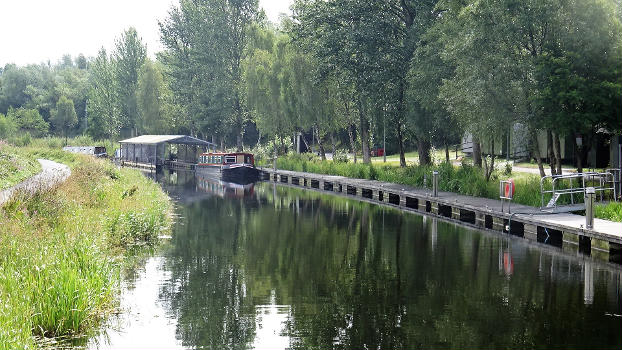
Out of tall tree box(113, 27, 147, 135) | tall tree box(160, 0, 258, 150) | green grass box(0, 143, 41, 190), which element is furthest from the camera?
tall tree box(113, 27, 147, 135)

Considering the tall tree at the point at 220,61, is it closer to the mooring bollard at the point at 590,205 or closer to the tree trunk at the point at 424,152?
the tree trunk at the point at 424,152

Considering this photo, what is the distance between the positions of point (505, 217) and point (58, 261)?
1603 centimetres

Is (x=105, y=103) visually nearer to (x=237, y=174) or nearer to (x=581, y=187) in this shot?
(x=237, y=174)

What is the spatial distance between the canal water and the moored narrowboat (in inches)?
1149

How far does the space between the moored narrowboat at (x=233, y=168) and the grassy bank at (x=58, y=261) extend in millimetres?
32740

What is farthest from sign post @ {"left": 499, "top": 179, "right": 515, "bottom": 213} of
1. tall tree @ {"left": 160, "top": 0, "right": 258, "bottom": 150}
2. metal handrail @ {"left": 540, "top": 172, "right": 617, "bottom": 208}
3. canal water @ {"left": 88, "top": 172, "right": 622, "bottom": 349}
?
tall tree @ {"left": 160, "top": 0, "right": 258, "bottom": 150}

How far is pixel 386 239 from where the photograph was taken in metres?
25.2

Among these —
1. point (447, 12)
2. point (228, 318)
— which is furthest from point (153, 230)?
point (447, 12)

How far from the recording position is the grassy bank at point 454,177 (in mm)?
27803

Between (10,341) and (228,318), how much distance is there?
5.29 meters

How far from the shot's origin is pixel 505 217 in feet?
82.9

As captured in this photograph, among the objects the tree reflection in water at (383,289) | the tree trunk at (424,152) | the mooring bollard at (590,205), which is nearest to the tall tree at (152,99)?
the tree trunk at (424,152)

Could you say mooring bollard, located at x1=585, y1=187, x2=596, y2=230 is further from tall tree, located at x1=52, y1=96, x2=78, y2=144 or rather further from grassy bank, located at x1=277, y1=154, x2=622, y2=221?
tall tree, located at x1=52, y1=96, x2=78, y2=144

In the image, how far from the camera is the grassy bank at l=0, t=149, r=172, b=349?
40.2 ft
